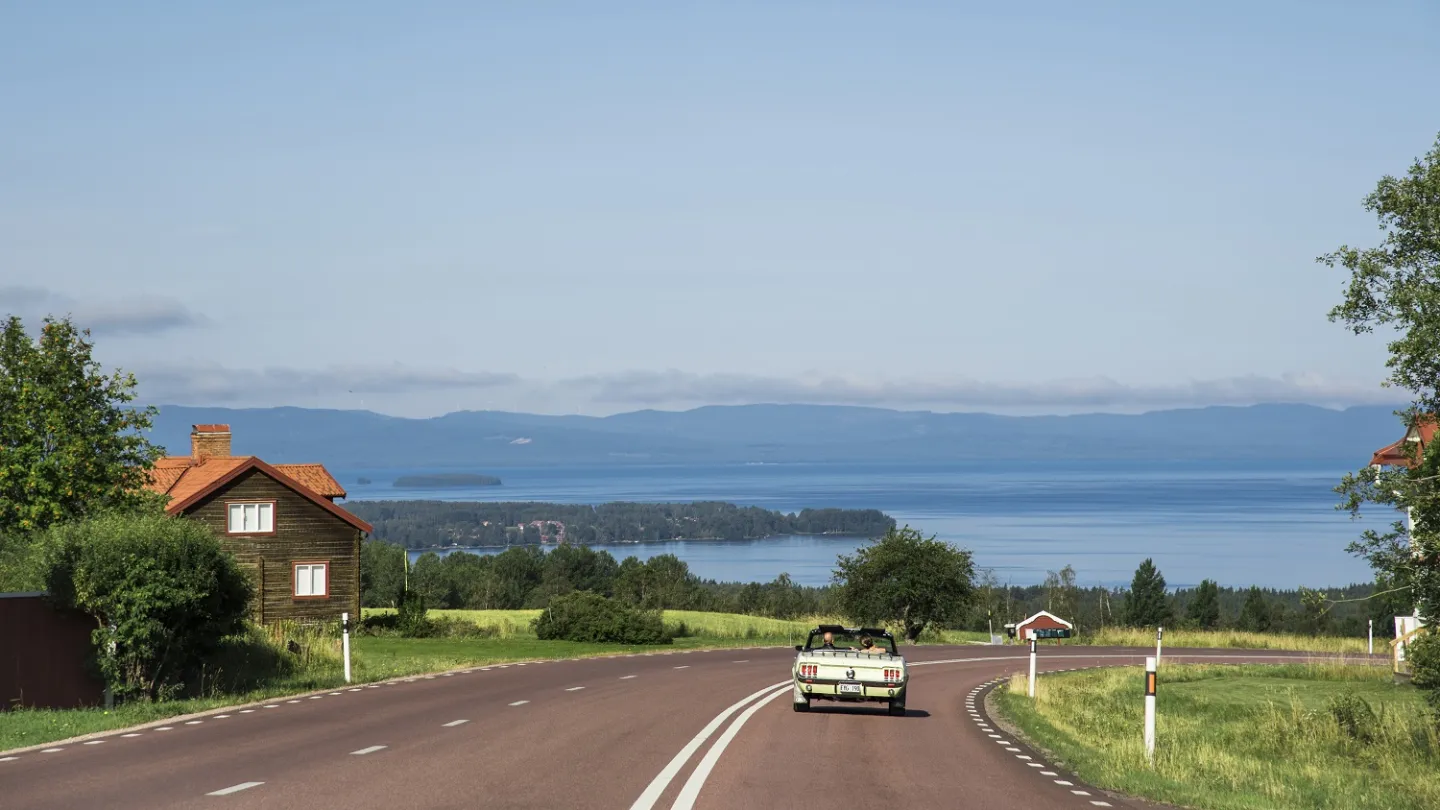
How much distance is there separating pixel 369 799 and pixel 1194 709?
20161 mm

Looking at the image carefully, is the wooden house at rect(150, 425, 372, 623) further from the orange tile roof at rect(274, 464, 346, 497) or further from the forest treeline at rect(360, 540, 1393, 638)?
the forest treeline at rect(360, 540, 1393, 638)

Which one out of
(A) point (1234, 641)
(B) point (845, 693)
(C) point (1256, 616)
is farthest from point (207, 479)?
(C) point (1256, 616)

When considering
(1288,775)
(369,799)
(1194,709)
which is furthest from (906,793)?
(1194,709)

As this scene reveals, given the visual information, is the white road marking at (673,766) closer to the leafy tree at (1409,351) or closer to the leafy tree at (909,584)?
the leafy tree at (1409,351)

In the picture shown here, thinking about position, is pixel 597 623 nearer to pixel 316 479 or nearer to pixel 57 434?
pixel 316 479

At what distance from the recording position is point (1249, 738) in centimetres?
2219

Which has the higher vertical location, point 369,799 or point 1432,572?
point 1432,572

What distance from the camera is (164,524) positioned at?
73.2 ft

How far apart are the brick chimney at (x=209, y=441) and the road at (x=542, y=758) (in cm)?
3531

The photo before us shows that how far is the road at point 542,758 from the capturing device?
1245 centimetres

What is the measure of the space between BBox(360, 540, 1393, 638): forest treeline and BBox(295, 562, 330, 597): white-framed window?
35.4 meters

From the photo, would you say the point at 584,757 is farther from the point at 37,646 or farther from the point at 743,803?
the point at 37,646

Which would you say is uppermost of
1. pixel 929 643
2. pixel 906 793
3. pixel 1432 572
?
pixel 1432 572

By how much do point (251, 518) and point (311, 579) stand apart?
11.0 feet
